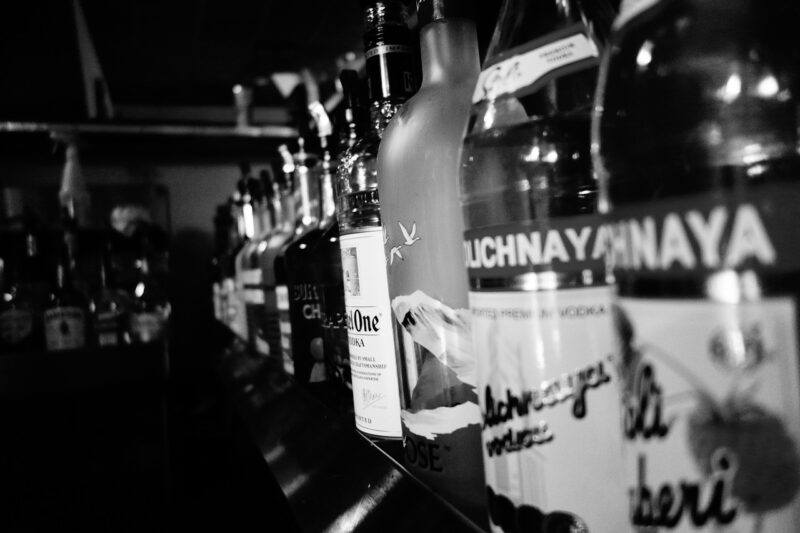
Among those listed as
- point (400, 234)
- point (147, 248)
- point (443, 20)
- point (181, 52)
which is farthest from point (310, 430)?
point (181, 52)

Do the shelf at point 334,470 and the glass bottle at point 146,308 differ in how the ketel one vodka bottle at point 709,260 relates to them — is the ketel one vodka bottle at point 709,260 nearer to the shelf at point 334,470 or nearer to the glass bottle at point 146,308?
the shelf at point 334,470

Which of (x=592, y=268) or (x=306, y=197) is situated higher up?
(x=306, y=197)

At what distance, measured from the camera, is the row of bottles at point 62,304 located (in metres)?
1.35

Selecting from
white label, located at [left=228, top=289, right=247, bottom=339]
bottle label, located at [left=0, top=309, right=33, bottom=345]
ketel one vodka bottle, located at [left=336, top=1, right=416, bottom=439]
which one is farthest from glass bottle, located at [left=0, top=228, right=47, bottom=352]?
ketel one vodka bottle, located at [left=336, top=1, right=416, bottom=439]

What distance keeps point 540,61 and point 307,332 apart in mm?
476

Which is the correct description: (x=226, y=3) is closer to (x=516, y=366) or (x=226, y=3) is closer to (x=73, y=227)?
(x=73, y=227)

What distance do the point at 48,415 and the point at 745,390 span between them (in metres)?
1.24

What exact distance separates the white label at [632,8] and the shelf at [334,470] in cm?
23

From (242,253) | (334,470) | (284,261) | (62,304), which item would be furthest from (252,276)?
(334,470)

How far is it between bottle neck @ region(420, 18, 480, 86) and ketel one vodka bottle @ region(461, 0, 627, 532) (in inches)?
3.3

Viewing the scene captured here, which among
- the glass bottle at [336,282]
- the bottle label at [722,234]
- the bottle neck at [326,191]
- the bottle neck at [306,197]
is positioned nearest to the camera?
the bottle label at [722,234]

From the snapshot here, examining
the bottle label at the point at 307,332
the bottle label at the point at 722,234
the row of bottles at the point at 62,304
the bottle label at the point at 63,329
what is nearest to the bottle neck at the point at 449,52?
the bottle label at the point at 722,234

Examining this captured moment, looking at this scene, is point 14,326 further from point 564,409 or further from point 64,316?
point 564,409

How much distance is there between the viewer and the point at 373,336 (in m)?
0.43
